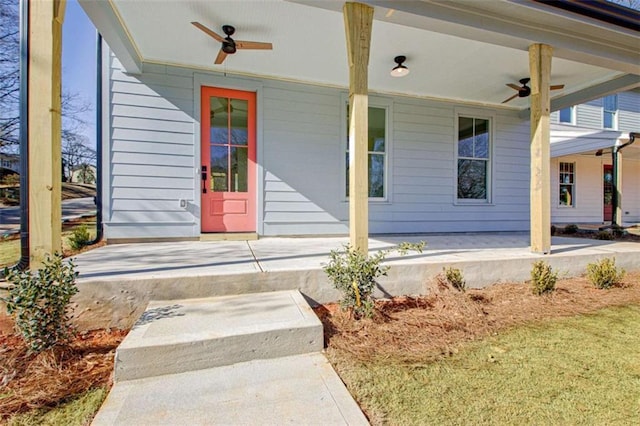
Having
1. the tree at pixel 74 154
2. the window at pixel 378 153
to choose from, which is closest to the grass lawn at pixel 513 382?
the window at pixel 378 153

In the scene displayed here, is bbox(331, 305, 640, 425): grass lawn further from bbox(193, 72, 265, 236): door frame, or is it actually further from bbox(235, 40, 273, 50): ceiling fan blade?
bbox(235, 40, 273, 50): ceiling fan blade

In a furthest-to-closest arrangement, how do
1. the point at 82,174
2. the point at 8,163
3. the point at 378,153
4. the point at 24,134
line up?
1. the point at 82,174
2. the point at 8,163
3. the point at 378,153
4. the point at 24,134

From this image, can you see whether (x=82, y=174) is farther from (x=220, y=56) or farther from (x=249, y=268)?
(x=249, y=268)

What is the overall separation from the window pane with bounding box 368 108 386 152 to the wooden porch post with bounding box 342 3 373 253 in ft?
9.21

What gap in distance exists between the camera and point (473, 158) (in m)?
6.39

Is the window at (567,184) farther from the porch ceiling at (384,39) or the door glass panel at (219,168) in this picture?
the door glass panel at (219,168)

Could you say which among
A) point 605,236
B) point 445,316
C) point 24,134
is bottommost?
point 445,316

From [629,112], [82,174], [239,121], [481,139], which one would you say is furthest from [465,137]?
[82,174]

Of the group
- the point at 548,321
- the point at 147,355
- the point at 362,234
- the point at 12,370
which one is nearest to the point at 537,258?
the point at 548,321

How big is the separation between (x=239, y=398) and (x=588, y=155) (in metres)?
13.0

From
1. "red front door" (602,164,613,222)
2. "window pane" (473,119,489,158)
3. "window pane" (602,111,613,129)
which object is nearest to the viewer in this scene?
"window pane" (473,119,489,158)

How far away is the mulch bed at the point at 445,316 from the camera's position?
2156mm

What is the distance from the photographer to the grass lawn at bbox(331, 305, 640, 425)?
4.93 feet

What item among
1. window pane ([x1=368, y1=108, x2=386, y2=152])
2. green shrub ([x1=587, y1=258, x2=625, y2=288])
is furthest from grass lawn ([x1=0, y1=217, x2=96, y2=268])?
green shrub ([x1=587, y1=258, x2=625, y2=288])
